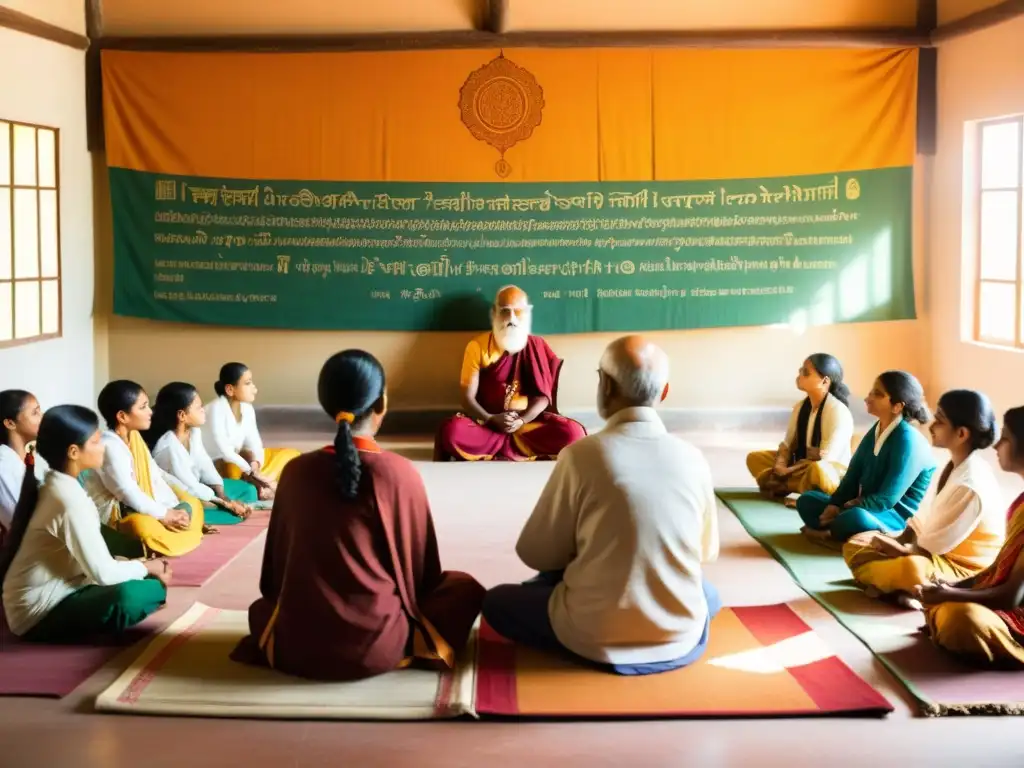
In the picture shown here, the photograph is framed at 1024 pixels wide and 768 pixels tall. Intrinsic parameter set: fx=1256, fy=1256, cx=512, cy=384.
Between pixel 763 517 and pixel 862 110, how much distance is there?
3.65 meters

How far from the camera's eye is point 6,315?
7320 mm

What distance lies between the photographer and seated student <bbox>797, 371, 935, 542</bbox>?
486cm

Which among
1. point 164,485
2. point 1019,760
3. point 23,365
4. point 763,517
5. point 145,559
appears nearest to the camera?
point 1019,760

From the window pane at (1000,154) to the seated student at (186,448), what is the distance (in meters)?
5.03

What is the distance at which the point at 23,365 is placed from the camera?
7.24 meters

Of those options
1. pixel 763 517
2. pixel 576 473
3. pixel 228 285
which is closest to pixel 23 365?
pixel 228 285

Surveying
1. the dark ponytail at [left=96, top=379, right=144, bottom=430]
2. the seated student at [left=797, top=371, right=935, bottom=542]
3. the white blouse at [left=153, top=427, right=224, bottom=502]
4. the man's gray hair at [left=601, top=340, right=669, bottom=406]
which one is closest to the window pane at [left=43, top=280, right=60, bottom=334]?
the white blouse at [left=153, top=427, right=224, bottom=502]

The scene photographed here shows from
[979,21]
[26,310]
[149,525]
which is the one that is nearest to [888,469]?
[149,525]

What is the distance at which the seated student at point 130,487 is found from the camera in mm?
4621

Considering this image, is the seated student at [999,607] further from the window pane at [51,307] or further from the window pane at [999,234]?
the window pane at [51,307]

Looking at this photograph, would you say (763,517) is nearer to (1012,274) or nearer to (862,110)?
(1012,274)

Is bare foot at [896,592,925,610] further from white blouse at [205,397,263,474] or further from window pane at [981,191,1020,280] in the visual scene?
window pane at [981,191,1020,280]

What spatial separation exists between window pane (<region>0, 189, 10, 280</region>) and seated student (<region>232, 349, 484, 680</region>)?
14.7 feet

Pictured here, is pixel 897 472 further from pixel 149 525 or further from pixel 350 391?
pixel 149 525
